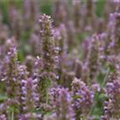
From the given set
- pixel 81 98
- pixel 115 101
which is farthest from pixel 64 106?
pixel 81 98

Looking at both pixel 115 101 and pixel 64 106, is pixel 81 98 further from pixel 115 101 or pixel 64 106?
pixel 64 106

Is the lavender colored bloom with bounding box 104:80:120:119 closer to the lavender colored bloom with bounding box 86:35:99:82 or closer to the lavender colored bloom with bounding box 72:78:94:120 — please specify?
the lavender colored bloom with bounding box 72:78:94:120

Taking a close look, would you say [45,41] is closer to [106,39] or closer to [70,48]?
[106,39]

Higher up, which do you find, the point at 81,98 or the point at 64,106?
the point at 64,106

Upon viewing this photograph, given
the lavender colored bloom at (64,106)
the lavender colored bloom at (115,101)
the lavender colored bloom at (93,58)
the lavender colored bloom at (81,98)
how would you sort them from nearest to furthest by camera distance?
the lavender colored bloom at (64,106), the lavender colored bloom at (115,101), the lavender colored bloom at (81,98), the lavender colored bloom at (93,58)

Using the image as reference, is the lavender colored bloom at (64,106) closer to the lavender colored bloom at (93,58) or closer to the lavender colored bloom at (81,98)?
the lavender colored bloom at (81,98)

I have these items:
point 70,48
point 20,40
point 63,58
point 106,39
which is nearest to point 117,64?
point 63,58

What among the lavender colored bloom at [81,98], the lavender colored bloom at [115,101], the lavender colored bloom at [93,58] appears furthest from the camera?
the lavender colored bloom at [93,58]

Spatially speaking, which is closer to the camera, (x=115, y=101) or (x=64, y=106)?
(x=64, y=106)

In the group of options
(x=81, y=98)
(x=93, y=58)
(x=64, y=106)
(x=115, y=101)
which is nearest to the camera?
(x=64, y=106)

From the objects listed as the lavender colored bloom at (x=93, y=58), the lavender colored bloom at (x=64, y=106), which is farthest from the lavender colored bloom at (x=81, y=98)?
the lavender colored bloom at (x=93, y=58)

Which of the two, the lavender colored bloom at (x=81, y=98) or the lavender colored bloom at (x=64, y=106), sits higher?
the lavender colored bloom at (x=64, y=106)

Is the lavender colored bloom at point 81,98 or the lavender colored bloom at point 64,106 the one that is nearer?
the lavender colored bloom at point 64,106
